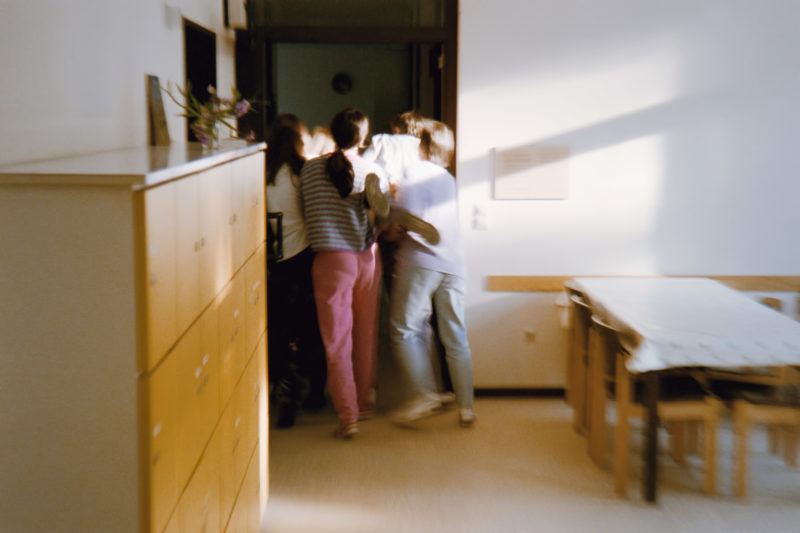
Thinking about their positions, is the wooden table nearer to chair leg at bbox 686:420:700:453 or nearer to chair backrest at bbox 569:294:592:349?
chair backrest at bbox 569:294:592:349

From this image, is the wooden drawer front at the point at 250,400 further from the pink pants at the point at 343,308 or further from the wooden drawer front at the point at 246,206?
the pink pants at the point at 343,308

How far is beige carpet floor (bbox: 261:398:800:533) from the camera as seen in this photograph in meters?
3.93

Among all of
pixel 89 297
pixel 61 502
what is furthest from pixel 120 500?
pixel 89 297

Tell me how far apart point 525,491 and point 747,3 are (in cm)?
333

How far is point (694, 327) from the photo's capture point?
4.23 metres

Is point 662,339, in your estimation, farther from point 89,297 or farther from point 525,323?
point 89,297

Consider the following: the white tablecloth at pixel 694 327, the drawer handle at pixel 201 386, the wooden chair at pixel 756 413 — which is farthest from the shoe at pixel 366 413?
the drawer handle at pixel 201 386

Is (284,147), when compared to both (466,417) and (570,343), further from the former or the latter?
(570,343)

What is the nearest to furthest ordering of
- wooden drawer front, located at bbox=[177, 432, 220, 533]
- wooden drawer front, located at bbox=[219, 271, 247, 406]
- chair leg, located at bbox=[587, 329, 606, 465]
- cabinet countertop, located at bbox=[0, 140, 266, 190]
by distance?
cabinet countertop, located at bbox=[0, 140, 266, 190] < wooden drawer front, located at bbox=[177, 432, 220, 533] < wooden drawer front, located at bbox=[219, 271, 247, 406] < chair leg, located at bbox=[587, 329, 606, 465]

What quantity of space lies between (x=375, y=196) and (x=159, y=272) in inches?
115

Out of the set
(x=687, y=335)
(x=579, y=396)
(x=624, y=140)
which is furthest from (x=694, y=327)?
(x=624, y=140)

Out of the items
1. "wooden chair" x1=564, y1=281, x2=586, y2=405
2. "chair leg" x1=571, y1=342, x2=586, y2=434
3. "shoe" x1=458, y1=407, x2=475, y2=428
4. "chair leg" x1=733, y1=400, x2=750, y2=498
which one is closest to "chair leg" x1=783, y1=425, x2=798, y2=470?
"chair leg" x1=733, y1=400, x2=750, y2=498

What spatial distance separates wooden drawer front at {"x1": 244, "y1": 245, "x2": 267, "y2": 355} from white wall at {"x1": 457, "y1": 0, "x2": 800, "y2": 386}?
84.3 inches

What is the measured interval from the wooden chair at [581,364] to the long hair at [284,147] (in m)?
1.74
